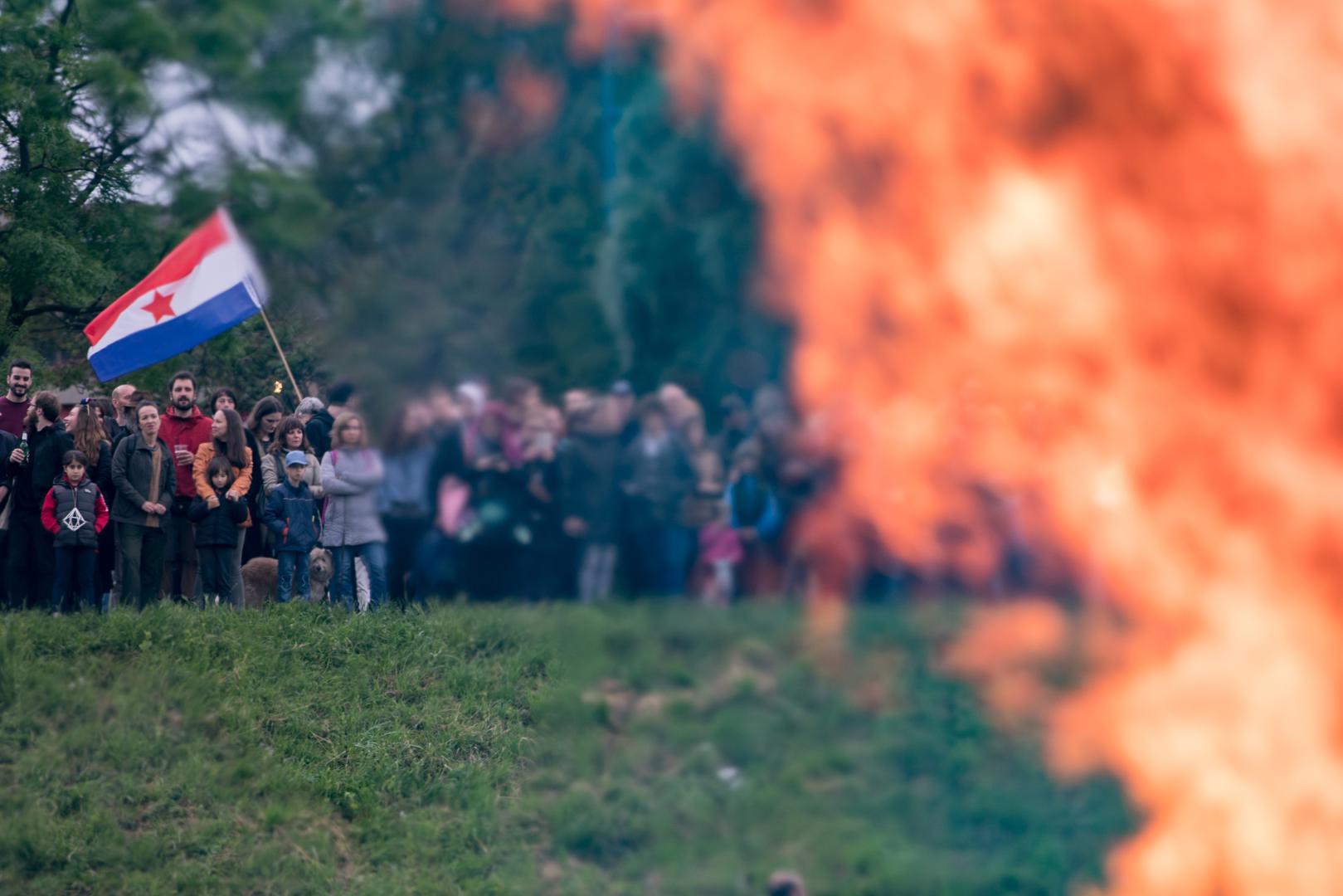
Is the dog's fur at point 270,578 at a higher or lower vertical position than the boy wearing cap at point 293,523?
lower

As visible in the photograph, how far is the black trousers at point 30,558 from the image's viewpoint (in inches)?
406

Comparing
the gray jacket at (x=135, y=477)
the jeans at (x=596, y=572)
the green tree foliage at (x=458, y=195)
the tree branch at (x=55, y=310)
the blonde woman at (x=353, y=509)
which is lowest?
the jeans at (x=596, y=572)

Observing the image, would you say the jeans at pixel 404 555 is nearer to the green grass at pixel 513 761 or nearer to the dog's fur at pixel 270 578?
the green grass at pixel 513 761

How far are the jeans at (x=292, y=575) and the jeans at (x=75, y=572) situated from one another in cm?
143

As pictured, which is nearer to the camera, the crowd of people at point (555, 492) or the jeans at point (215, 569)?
the crowd of people at point (555, 492)

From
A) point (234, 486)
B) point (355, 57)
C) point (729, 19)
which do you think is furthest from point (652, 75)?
point (234, 486)

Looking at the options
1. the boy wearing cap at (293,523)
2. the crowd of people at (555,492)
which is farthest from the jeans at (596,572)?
the boy wearing cap at (293,523)

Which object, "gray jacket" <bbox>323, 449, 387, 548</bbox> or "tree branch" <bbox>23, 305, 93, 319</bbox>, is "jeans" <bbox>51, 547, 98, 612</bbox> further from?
"gray jacket" <bbox>323, 449, 387, 548</bbox>

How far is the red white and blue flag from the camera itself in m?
6.24

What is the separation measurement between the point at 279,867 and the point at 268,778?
2.15 ft

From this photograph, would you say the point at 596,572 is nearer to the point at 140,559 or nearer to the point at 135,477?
the point at 135,477

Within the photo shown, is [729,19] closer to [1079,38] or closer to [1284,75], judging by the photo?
[1079,38]

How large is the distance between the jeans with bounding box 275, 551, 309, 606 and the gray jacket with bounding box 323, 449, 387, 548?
1658 millimetres

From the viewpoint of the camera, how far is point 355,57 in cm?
537
